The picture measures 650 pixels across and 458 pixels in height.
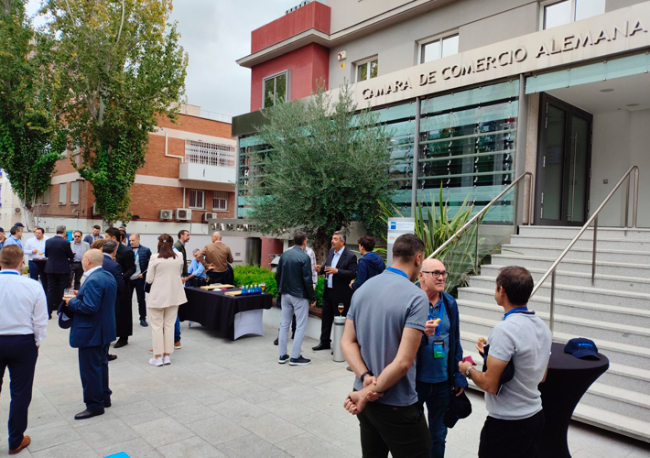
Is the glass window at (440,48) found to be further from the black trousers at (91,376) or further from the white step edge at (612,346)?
the black trousers at (91,376)

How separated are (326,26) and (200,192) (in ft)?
55.0

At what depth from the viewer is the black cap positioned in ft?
10.7

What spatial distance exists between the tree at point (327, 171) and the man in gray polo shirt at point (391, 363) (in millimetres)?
7217

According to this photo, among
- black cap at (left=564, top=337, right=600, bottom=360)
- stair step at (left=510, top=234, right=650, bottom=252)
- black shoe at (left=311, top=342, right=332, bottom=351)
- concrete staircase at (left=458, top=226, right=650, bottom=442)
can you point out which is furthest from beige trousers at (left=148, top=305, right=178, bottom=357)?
stair step at (left=510, top=234, right=650, bottom=252)

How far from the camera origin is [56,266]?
989 cm

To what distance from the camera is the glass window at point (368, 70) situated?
13.8 m

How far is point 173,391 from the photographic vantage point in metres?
5.56

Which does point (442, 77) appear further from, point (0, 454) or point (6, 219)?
point (6, 219)

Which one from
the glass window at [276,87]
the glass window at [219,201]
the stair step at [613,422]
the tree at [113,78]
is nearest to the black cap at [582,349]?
the stair step at [613,422]

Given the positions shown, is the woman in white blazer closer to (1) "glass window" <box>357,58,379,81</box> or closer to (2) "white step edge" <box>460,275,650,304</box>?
(2) "white step edge" <box>460,275,650,304</box>

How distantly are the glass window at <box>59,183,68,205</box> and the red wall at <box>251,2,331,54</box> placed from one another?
58.4ft

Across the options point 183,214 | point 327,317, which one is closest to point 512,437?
point 327,317

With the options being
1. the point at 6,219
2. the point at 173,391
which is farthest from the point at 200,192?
the point at 173,391

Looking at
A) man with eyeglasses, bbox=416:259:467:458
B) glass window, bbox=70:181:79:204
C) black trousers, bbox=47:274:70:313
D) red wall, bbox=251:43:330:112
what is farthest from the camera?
glass window, bbox=70:181:79:204
